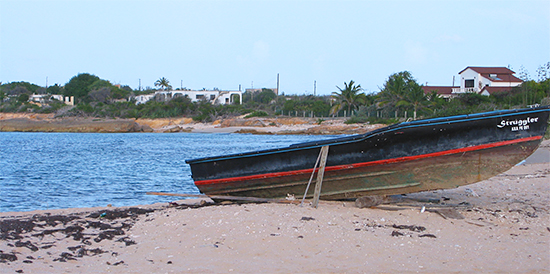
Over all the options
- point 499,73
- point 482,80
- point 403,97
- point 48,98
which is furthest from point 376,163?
point 48,98

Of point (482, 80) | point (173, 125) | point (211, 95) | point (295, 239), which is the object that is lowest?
point (295, 239)

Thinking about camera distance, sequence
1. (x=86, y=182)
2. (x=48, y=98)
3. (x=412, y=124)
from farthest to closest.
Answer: (x=48, y=98) < (x=86, y=182) < (x=412, y=124)

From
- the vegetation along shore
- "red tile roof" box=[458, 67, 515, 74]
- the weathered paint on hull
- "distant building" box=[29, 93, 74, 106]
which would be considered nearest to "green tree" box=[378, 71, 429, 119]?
the vegetation along shore

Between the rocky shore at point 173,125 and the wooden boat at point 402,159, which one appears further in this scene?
the rocky shore at point 173,125

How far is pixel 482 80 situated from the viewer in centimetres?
5631

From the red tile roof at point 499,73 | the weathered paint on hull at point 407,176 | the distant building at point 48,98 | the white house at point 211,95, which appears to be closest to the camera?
the weathered paint on hull at point 407,176

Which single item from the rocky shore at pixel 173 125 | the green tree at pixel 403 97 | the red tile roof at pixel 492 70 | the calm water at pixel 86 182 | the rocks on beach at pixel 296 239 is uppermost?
the red tile roof at pixel 492 70

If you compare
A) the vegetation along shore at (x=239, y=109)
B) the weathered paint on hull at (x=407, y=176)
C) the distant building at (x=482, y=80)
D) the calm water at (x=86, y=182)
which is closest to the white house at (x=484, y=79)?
the distant building at (x=482, y=80)

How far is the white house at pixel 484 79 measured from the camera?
5369 cm

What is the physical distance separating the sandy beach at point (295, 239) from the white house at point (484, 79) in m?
49.0

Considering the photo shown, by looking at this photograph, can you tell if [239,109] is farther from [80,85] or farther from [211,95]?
[80,85]

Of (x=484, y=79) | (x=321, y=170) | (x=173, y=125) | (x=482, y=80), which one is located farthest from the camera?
(x=173, y=125)

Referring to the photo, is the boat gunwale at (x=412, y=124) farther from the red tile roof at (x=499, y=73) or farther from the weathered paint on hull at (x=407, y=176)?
the red tile roof at (x=499, y=73)

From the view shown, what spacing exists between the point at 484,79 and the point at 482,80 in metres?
0.32
